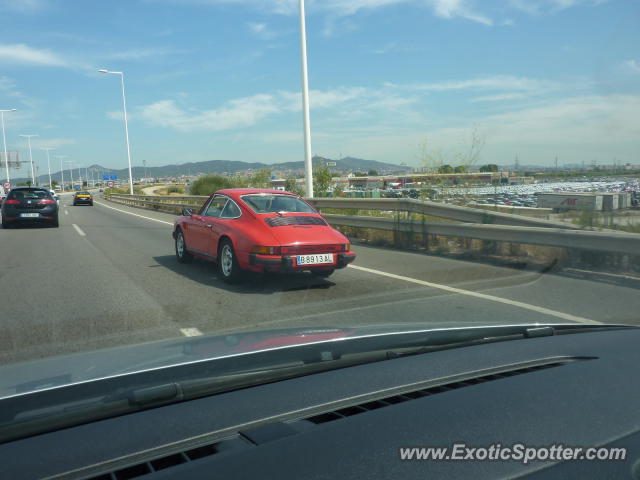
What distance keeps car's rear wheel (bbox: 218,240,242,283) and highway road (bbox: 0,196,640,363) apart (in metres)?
0.17

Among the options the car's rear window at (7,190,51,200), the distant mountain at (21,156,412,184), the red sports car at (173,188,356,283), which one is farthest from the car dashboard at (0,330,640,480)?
the car's rear window at (7,190,51,200)

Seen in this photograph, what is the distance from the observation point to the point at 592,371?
2.22 meters

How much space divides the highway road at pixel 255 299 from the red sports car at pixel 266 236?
35cm

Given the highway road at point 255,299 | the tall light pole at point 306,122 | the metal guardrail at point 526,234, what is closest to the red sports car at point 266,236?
the highway road at point 255,299

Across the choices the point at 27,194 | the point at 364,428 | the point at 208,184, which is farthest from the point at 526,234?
the point at 208,184

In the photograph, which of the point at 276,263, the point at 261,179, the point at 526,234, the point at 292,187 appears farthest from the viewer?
the point at 261,179

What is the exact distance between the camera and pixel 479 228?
9.81 m

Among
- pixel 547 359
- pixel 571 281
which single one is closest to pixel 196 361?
pixel 547 359

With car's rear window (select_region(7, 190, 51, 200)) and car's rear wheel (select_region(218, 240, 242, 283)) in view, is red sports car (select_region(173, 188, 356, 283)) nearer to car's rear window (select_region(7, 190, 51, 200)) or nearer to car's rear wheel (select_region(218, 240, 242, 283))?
car's rear wheel (select_region(218, 240, 242, 283))

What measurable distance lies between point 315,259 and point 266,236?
2.39ft

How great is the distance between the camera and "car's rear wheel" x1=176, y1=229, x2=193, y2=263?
32.3 feet

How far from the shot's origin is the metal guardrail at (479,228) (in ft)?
25.2

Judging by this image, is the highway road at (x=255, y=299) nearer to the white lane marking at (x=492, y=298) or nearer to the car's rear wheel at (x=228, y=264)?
the white lane marking at (x=492, y=298)

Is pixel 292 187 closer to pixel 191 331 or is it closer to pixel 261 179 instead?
pixel 261 179
